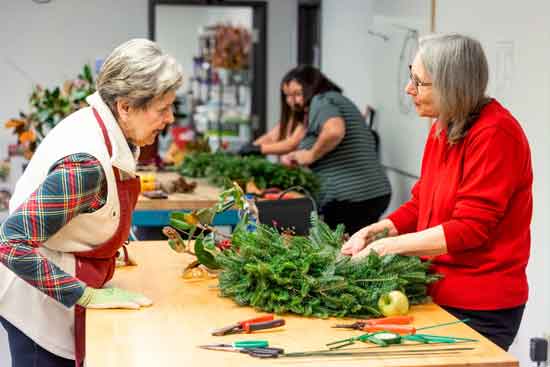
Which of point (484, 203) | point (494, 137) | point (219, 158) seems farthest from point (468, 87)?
point (219, 158)

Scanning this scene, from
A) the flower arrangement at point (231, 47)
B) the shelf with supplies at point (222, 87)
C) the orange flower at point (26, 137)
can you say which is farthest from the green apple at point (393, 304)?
the flower arrangement at point (231, 47)

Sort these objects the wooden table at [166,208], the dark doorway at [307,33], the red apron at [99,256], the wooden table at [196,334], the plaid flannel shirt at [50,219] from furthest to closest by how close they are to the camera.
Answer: the dark doorway at [307,33] < the wooden table at [166,208] < the red apron at [99,256] < the plaid flannel shirt at [50,219] < the wooden table at [196,334]

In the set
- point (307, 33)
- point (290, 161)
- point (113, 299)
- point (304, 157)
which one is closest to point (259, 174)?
point (290, 161)

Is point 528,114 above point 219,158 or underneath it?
above

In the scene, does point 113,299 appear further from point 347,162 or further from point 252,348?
point 347,162

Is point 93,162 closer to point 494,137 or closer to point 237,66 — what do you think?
point 494,137

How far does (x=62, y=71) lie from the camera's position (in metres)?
8.35

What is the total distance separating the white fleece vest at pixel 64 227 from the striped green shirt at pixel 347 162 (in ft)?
10.1

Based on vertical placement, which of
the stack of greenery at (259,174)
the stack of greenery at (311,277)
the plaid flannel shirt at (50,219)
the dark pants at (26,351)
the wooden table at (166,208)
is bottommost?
the wooden table at (166,208)

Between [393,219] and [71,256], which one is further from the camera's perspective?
[393,219]

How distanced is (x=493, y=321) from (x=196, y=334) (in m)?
0.88

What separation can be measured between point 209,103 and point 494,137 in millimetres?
7050

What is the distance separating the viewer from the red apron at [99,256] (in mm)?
2375

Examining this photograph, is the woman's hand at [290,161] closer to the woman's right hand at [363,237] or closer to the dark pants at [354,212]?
the dark pants at [354,212]
